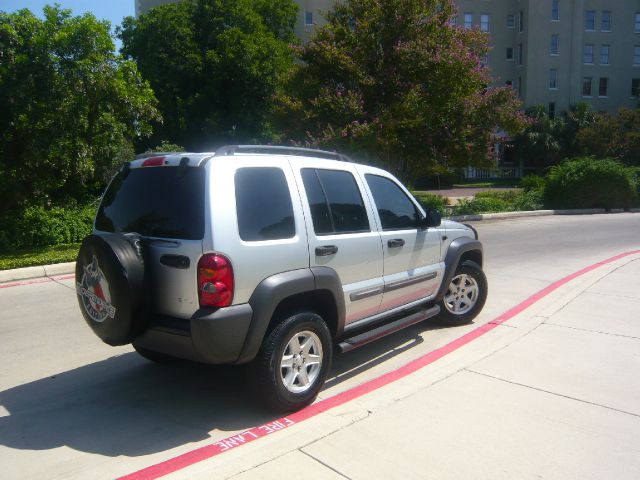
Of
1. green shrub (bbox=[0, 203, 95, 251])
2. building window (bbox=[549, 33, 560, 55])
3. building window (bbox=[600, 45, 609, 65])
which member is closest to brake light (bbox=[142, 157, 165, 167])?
green shrub (bbox=[0, 203, 95, 251])

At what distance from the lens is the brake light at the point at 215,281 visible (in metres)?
3.80

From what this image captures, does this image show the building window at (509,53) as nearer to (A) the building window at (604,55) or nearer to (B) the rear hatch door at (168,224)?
(A) the building window at (604,55)

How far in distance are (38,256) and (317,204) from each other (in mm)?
8276

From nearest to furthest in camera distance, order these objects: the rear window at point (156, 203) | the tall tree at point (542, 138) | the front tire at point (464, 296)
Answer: the rear window at point (156, 203), the front tire at point (464, 296), the tall tree at point (542, 138)

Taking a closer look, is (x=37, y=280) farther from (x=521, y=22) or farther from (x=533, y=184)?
(x=521, y=22)

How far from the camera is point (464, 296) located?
22.0ft

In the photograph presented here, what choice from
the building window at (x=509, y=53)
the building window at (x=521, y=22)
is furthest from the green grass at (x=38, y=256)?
the building window at (x=521, y=22)

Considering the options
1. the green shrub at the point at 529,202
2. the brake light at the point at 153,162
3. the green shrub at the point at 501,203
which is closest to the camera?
the brake light at the point at 153,162

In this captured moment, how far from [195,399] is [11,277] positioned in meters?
6.55

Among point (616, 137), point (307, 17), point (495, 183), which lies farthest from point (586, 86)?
point (307, 17)

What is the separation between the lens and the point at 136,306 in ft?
13.1

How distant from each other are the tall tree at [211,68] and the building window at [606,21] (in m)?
33.6

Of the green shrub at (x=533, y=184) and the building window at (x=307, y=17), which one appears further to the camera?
the building window at (x=307, y=17)

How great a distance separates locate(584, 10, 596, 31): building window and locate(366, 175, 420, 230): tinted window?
5656cm
